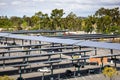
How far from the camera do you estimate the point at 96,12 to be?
133000mm

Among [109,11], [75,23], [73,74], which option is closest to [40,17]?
[75,23]

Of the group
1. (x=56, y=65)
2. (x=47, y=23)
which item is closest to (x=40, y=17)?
(x=47, y=23)

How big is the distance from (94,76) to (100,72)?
3.39m

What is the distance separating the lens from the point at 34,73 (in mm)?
41906

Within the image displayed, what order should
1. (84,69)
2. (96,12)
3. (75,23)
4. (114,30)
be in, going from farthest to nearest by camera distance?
(75,23)
(96,12)
(114,30)
(84,69)

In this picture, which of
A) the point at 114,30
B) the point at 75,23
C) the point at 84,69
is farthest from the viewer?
the point at 75,23

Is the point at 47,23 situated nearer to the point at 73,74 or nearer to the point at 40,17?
the point at 40,17

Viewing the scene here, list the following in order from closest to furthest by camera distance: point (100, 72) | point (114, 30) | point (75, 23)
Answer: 1. point (100, 72)
2. point (114, 30)
3. point (75, 23)

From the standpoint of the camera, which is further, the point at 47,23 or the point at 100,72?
the point at 47,23

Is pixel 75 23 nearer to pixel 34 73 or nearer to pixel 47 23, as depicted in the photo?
pixel 47 23

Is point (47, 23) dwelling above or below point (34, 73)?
above

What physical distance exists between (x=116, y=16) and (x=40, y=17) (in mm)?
38925

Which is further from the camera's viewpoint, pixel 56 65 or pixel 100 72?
pixel 56 65

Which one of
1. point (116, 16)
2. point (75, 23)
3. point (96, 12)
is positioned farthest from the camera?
point (75, 23)
